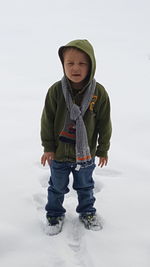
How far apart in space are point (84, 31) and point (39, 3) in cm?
493

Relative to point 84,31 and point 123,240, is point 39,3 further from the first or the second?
point 123,240

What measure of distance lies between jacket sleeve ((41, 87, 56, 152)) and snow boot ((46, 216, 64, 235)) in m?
0.59

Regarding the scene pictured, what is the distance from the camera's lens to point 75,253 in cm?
192

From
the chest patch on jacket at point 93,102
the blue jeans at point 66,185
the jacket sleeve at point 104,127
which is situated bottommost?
the blue jeans at point 66,185

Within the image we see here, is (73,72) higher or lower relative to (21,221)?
higher

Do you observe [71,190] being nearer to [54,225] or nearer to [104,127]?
[54,225]

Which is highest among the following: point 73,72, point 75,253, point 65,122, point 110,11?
point 110,11

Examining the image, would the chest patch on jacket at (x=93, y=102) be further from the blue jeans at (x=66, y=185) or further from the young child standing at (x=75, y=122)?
the blue jeans at (x=66, y=185)

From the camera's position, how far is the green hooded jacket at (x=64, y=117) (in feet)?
5.82

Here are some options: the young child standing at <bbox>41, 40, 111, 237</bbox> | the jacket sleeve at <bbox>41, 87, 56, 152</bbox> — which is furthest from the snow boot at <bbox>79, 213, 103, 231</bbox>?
the jacket sleeve at <bbox>41, 87, 56, 152</bbox>

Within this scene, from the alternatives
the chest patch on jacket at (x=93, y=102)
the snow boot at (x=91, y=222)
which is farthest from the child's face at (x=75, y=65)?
the snow boot at (x=91, y=222)

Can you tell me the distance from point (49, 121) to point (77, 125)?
205 millimetres

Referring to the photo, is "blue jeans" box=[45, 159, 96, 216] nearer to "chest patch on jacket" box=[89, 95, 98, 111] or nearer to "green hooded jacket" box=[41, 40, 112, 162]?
"green hooded jacket" box=[41, 40, 112, 162]

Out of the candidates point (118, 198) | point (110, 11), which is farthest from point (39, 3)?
point (118, 198)
